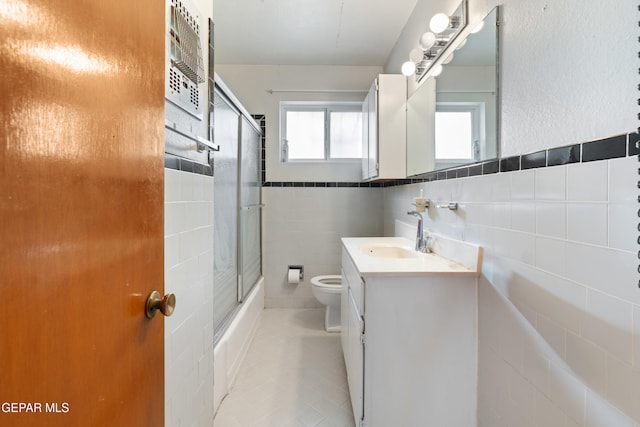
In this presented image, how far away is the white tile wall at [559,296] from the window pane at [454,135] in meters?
0.21

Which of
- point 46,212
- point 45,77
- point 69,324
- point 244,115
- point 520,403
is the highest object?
point 244,115

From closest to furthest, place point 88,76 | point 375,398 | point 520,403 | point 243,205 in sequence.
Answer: point 88,76 < point 520,403 < point 375,398 < point 243,205

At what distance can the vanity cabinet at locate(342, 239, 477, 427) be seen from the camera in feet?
4.11

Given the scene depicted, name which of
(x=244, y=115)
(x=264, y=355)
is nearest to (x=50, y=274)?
(x=264, y=355)

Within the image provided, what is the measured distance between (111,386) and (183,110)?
908mm

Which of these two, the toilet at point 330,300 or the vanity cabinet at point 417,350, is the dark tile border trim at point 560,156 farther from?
the toilet at point 330,300

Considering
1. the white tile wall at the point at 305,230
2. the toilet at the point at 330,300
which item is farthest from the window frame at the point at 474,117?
the white tile wall at the point at 305,230

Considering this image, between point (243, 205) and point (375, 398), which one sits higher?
point (243, 205)

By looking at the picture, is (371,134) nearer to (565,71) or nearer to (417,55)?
(417,55)

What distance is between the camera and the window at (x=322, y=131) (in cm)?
319

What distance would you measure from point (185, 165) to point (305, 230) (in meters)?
2.07

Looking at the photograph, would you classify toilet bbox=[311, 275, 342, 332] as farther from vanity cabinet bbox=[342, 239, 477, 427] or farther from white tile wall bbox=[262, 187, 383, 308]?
vanity cabinet bbox=[342, 239, 477, 427]

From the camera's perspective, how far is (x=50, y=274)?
0.41 meters

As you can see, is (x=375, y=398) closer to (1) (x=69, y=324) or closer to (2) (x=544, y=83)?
(1) (x=69, y=324)
